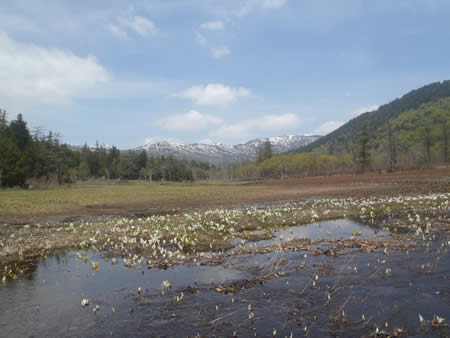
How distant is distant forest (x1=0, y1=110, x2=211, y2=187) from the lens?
7350cm

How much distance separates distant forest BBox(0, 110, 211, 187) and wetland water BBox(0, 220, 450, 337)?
73740 millimetres

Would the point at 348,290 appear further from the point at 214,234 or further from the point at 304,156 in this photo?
the point at 304,156

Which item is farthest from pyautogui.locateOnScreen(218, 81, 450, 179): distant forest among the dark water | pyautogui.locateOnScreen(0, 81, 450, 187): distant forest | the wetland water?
the wetland water

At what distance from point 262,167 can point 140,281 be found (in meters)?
163

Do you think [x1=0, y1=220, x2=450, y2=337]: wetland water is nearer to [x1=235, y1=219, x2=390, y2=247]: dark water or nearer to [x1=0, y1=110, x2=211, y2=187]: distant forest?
[x1=235, y1=219, x2=390, y2=247]: dark water

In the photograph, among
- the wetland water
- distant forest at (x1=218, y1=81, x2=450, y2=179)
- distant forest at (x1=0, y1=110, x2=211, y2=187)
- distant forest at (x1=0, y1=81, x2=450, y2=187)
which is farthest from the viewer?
distant forest at (x1=218, y1=81, x2=450, y2=179)

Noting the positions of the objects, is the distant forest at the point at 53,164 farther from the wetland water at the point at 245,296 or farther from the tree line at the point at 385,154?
the wetland water at the point at 245,296

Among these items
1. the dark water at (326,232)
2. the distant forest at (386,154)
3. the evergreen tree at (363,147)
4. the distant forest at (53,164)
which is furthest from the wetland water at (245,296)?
the evergreen tree at (363,147)

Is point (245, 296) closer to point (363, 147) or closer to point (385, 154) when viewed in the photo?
point (363, 147)

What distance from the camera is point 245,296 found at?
8547 millimetres

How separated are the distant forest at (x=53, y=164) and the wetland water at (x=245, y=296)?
73.7 m

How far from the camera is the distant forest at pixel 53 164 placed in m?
73.5

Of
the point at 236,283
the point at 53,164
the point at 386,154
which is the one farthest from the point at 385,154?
the point at 236,283

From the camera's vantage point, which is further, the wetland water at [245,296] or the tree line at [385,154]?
the tree line at [385,154]
